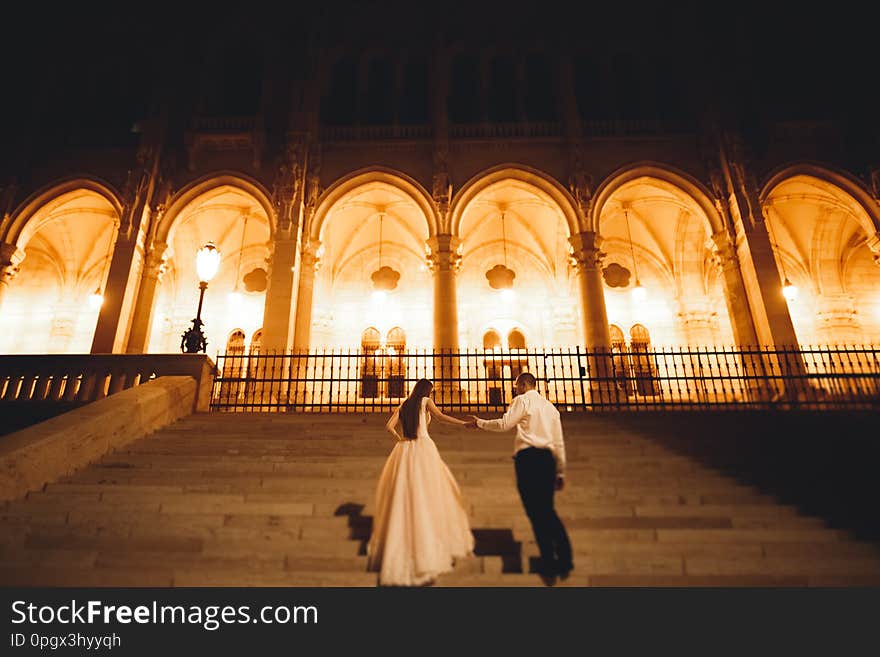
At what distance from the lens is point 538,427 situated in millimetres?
3932

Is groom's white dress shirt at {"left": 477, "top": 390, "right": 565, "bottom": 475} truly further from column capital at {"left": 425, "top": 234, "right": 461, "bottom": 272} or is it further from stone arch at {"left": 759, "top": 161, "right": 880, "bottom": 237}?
stone arch at {"left": 759, "top": 161, "right": 880, "bottom": 237}

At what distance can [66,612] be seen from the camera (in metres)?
3.37

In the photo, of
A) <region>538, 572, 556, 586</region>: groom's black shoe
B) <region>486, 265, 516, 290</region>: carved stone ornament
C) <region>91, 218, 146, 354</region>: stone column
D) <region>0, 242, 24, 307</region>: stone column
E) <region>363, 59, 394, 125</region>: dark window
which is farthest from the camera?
<region>486, 265, 516, 290</region>: carved stone ornament

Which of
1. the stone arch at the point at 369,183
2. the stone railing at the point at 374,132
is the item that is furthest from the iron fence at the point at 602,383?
the stone railing at the point at 374,132

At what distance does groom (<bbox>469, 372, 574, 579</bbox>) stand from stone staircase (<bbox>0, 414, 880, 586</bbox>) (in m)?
0.27

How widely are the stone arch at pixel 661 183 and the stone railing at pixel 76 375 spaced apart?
11502mm

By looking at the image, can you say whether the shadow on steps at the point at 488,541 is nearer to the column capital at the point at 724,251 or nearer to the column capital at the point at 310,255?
the column capital at the point at 310,255

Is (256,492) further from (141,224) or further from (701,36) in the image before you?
(701,36)

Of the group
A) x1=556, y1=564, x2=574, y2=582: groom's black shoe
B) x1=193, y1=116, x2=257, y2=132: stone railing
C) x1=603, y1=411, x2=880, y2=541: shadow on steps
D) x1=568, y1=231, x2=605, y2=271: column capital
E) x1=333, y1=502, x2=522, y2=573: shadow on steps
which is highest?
x1=193, y1=116, x2=257, y2=132: stone railing

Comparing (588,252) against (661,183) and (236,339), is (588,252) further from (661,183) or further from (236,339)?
(236,339)

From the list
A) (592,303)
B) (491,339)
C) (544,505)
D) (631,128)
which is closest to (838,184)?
(631,128)

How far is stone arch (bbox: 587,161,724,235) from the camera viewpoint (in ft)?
46.2

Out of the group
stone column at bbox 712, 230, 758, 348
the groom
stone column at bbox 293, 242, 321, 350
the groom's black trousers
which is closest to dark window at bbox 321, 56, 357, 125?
stone column at bbox 293, 242, 321, 350

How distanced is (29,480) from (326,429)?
3589 mm
